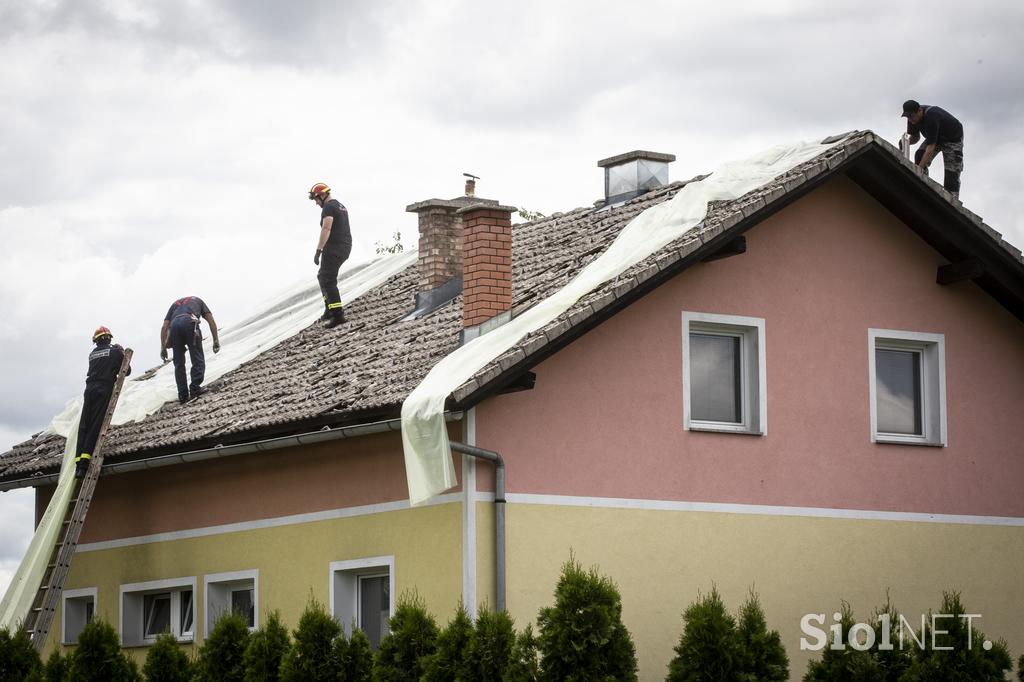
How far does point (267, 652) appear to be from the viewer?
15.0 meters

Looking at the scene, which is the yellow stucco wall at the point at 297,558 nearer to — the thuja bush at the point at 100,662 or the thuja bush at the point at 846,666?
the thuja bush at the point at 100,662

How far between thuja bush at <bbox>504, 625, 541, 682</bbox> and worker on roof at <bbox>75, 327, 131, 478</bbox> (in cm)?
716

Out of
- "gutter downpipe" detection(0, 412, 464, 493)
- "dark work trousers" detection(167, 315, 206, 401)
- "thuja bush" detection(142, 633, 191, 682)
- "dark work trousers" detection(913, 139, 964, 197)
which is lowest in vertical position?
"thuja bush" detection(142, 633, 191, 682)

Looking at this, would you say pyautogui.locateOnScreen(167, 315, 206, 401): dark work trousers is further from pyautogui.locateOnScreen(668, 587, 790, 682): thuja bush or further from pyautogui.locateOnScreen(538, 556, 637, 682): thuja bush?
pyautogui.locateOnScreen(668, 587, 790, 682): thuja bush

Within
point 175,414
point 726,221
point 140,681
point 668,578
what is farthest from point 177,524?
point 726,221

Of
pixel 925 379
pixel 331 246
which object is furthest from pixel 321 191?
pixel 925 379

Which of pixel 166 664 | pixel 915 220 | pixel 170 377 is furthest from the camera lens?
pixel 170 377

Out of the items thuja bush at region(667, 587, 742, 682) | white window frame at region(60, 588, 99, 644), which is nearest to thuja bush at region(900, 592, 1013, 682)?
thuja bush at region(667, 587, 742, 682)

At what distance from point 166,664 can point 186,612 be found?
9.33 ft

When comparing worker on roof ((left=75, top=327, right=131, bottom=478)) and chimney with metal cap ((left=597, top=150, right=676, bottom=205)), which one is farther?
chimney with metal cap ((left=597, top=150, right=676, bottom=205))

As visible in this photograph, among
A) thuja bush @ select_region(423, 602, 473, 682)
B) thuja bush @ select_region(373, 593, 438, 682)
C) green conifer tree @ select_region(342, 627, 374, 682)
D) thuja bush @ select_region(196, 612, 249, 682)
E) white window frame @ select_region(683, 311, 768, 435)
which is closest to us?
thuja bush @ select_region(423, 602, 473, 682)

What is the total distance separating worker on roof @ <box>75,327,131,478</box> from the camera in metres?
18.7

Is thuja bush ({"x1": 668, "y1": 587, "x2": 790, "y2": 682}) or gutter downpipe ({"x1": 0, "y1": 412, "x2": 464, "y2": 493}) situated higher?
gutter downpipe ({"x1": 0, "y1": 412, "x2": 464, "y2": 493})

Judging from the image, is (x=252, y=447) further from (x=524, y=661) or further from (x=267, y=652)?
(x=524, y=661)
